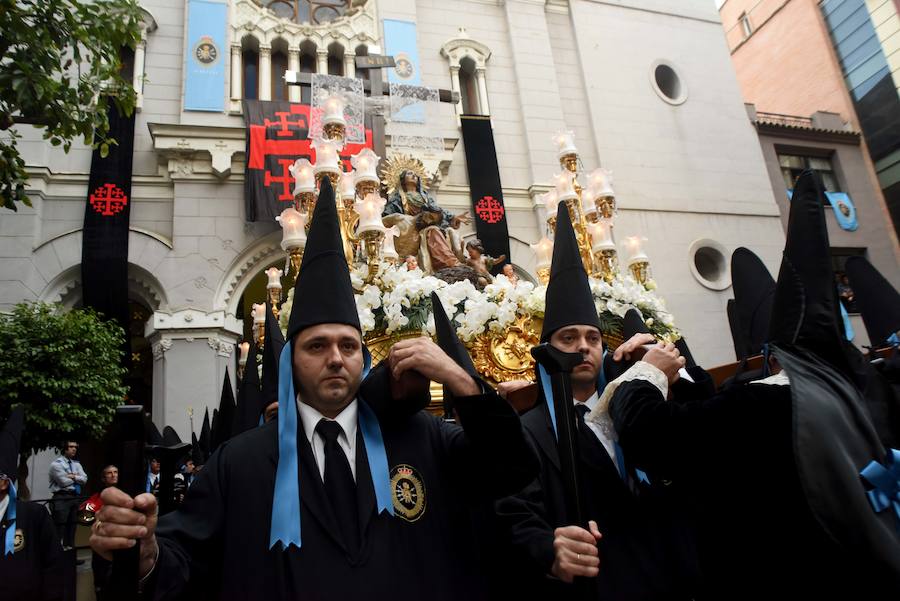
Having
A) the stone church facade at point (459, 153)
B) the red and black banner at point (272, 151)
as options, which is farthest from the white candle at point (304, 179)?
the red and black banner at point (272, 151)

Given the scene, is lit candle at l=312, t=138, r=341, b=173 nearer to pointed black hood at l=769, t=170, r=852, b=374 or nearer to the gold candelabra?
the gold candelabra

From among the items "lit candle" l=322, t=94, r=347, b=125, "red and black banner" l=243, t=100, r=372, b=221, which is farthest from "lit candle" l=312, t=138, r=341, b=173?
"red and black banner" l=243, t=100, r=372, b=221

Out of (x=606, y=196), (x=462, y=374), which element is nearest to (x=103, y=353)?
(x=606, y=196)

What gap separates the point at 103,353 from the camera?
8.11m

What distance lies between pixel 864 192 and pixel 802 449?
1959 cm

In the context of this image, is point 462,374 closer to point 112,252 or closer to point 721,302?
point 112,252

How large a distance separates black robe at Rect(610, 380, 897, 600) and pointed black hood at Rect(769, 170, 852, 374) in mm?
177

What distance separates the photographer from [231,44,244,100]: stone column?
12.3 m

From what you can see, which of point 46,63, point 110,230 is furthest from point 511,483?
point 110,230

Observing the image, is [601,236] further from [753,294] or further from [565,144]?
[753,294]

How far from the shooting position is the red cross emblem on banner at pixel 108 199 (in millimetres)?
10828

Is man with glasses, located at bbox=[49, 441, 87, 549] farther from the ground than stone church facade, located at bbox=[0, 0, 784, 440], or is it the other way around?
stone church facade, located at bbox=[0, 0, 784, 440]

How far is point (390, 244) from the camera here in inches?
239

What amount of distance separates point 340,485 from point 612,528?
997mm
